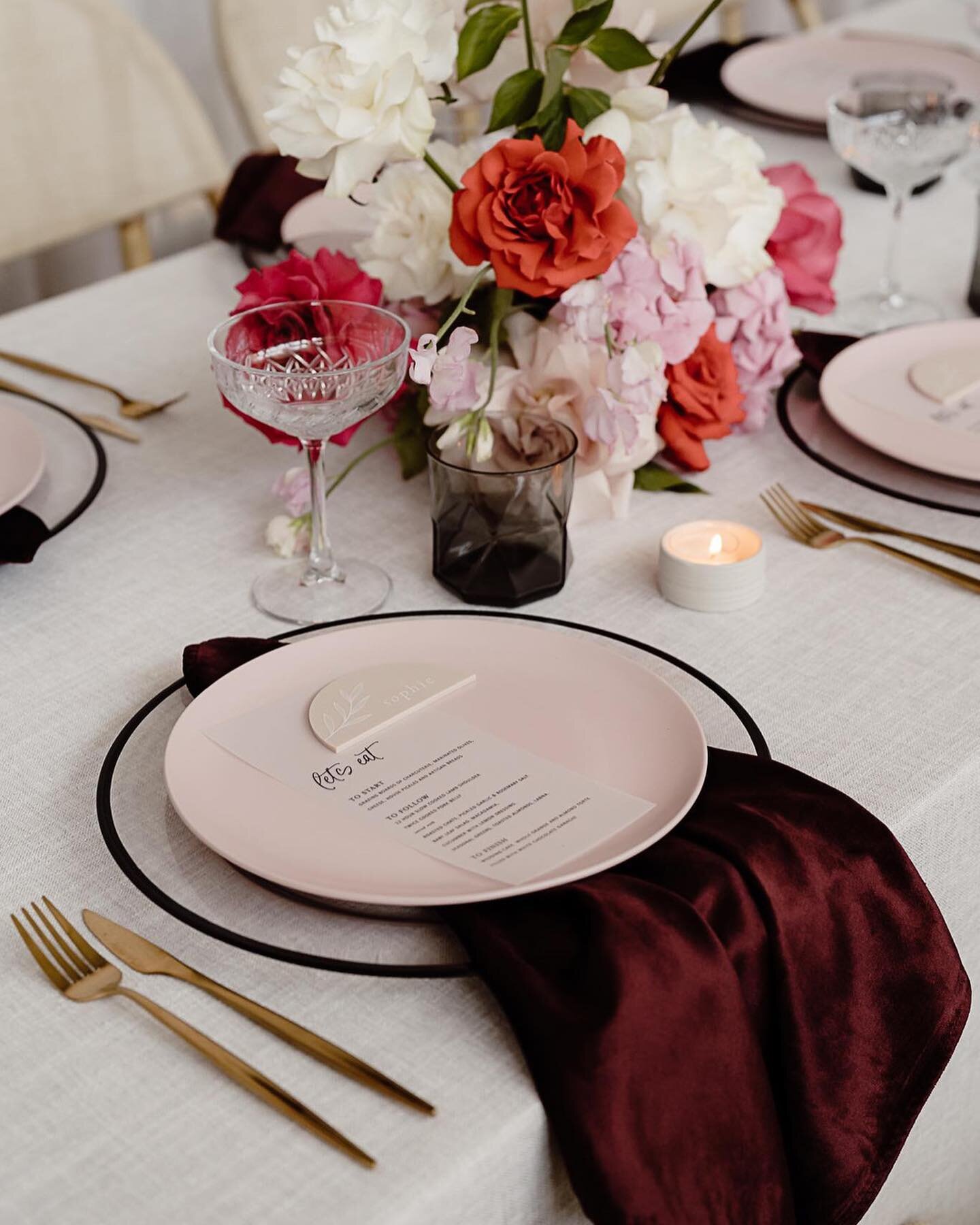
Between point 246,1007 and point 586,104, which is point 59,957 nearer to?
point 246,1007

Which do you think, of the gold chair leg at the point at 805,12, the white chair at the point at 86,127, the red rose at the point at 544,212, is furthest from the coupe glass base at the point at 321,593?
the gold chair leg at the point at 805,12

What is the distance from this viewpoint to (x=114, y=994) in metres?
0.62

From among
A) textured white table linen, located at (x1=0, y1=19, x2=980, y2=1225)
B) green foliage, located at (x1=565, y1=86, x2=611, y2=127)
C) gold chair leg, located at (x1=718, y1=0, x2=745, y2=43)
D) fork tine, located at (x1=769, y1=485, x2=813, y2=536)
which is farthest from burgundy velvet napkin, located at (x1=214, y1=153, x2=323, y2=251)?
gold chair leg, located at (x1=718, y1=0, x2=745, y2=43)

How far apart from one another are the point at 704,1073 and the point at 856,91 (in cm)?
108

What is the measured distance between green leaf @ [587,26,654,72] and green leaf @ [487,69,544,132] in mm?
43

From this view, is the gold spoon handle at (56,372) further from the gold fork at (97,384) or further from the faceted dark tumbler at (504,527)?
the faceted dark tumbler at (504,527)

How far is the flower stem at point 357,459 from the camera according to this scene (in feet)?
3.22

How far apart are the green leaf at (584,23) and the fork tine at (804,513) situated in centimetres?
33

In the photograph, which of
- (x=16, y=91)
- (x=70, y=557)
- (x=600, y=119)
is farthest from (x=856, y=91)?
(x=16, y=91)

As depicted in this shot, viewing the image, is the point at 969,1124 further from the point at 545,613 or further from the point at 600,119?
the point at 600,119

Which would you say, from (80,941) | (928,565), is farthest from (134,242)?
(80,941)

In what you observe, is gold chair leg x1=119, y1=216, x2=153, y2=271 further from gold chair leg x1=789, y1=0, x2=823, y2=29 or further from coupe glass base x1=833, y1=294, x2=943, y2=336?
gold chair leg x1=789, y1=0, x2=823, y2=29

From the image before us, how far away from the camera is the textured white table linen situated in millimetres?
550

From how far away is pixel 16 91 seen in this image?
67.7 inches
